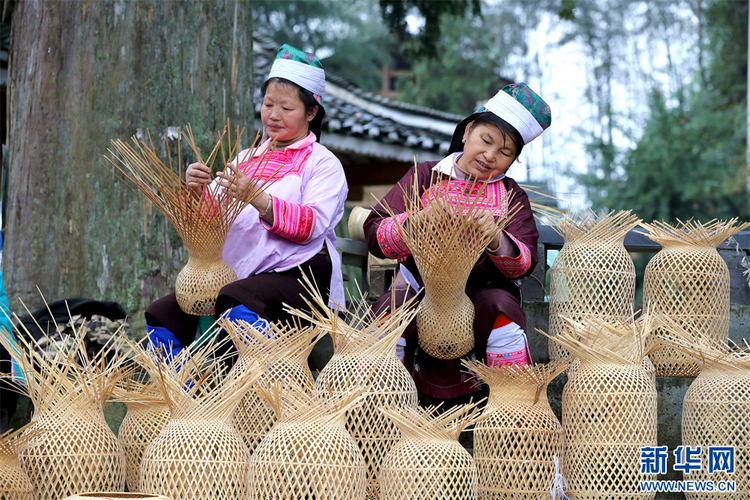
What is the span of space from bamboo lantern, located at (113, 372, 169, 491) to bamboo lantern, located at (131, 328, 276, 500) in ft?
0.84

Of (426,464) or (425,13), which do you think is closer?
(426,464)

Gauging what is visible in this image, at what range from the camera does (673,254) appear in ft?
10.4

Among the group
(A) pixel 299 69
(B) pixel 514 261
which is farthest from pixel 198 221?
(B) pixel 514 261

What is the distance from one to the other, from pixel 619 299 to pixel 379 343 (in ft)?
4.20

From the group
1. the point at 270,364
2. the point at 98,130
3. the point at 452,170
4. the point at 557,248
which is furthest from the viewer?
A: the point at 557,248

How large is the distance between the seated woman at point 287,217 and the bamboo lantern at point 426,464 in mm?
825

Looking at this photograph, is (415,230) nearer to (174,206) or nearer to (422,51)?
(174,206)

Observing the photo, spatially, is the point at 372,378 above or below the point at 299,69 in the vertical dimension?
below

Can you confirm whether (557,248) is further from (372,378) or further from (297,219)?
(372,378)

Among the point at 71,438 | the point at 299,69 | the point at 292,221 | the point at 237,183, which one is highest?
the point at 299,69

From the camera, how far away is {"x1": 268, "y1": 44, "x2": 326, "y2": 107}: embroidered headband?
305 centimetres

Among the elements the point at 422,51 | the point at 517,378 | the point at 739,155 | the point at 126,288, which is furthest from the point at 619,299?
the point at 739,155

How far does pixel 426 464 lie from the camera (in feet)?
6.73

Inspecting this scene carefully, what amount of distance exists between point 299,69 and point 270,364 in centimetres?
127
